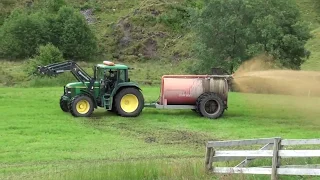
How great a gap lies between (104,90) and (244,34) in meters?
16.7

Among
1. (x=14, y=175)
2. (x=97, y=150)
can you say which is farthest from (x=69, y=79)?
(x=14, y=175)

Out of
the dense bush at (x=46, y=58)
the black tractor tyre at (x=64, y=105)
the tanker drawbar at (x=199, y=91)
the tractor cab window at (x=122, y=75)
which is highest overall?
the dense bush at (x=46, y=58)

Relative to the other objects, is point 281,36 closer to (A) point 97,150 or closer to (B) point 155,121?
(B) point 155,121

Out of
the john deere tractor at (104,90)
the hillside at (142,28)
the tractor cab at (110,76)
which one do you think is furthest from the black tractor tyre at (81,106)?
the hillside at (142,28)

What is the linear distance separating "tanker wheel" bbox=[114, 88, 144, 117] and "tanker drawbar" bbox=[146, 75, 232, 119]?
106cm

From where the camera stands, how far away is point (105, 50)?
66875 mm

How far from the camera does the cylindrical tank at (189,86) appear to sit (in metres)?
23.3

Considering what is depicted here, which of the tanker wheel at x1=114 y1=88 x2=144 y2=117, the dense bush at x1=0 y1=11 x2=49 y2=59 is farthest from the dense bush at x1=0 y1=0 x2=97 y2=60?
the tanker wheel at x1=114 y1=88 x2=144 y2=117

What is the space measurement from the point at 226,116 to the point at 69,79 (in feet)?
61.4

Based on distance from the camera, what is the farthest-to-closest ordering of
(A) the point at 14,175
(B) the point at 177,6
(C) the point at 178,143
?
1. (B) the point at 177,6
2. (C) the point at 178,143
3. (A) the point at 14,175

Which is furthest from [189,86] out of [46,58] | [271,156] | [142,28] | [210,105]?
[142,28]

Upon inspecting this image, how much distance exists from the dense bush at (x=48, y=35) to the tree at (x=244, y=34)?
2687 cm

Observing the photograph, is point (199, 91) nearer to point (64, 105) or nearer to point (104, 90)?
point (104, 90)

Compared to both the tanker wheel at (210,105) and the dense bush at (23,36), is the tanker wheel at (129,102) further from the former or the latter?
the dense bush at (23,36)
